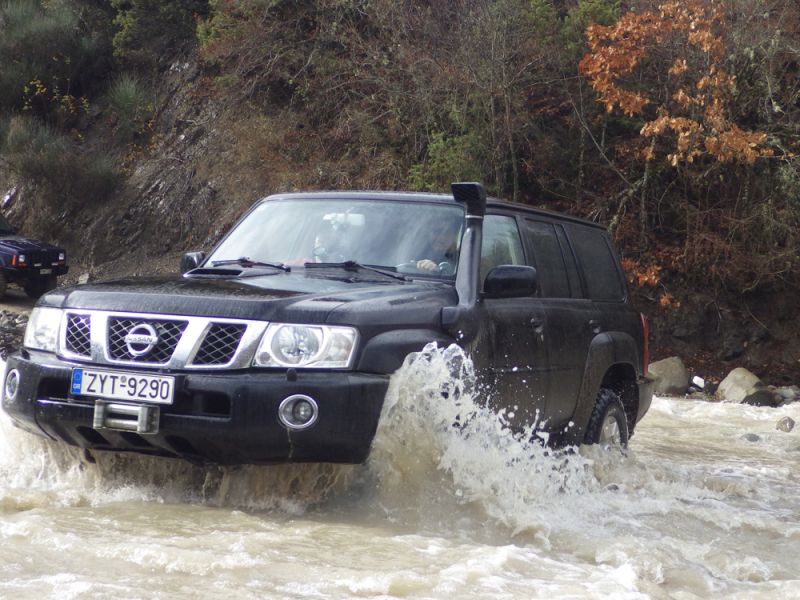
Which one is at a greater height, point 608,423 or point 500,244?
point 500,244

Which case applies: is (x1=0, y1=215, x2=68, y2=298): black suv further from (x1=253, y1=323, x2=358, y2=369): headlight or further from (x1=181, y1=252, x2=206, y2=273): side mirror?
(x1=253, y1=323, x2=358, y2=369): headlight

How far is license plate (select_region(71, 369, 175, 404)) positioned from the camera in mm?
4633

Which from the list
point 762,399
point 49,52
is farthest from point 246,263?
point 49,52

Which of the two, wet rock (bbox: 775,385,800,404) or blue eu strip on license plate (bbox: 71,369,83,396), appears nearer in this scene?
blue eu strip on license plate (bbox: 71,369,83,396)

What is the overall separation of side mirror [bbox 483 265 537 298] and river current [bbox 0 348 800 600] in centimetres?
51

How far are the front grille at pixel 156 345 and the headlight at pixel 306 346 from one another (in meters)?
0.38


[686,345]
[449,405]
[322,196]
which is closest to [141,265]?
[686,345]

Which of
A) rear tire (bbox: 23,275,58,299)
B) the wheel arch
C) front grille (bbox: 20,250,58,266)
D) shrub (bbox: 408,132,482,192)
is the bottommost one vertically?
rear tire (bbox: 23,275,58,299)

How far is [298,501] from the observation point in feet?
17.0

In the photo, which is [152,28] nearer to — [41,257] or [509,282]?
[41,257]

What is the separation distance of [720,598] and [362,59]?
16731 millimetres

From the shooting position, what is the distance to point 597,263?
7.23 meters

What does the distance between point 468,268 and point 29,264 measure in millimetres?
16070

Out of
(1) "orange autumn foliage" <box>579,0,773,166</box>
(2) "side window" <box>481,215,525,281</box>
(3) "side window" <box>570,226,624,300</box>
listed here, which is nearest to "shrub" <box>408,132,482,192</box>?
(1) "orange autumn foliage" <box>579,0,773,166</box>
